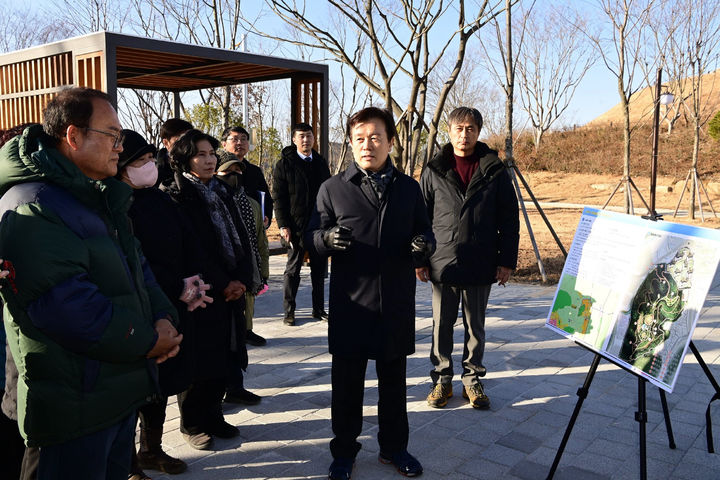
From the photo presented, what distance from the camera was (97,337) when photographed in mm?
1859

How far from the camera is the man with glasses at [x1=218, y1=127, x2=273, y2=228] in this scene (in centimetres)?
551

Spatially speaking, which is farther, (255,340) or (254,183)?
(254,183)

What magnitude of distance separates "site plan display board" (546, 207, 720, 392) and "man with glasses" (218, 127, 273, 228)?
2.92 meters

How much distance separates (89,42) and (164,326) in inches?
168

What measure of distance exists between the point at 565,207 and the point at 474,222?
70.4 feet

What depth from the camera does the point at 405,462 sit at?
324 centimetres

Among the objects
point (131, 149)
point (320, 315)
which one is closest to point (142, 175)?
point (131, 149)

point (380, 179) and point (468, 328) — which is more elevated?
point (380, 179)

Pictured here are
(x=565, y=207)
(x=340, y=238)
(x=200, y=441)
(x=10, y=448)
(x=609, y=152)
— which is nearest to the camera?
(x=10, y=448)

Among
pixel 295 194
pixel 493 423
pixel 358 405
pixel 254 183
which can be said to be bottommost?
pixel 493 423

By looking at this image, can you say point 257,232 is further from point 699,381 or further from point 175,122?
point 699,381

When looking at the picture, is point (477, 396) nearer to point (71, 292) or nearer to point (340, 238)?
Answer: point (340, 238)

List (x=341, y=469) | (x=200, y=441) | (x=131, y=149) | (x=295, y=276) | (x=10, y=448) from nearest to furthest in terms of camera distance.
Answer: (x=10, y=448), (x=131, y=149), (x=341, y=469), (x=200, y=441), (x=295, y=276)

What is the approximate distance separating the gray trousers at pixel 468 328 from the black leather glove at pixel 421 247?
1.19 meters
